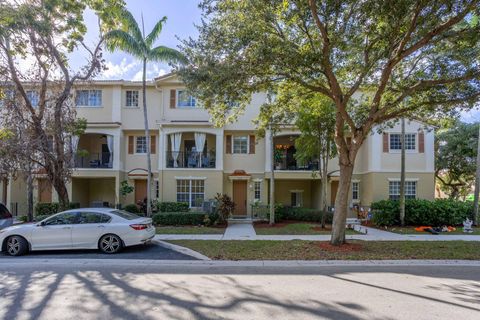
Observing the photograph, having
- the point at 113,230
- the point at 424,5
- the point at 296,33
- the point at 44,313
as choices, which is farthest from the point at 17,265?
the point at 424,5

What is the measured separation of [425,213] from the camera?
1694cm

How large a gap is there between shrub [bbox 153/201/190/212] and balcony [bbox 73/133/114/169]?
4.75 metres

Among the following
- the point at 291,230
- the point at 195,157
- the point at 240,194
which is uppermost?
the point at 195,157

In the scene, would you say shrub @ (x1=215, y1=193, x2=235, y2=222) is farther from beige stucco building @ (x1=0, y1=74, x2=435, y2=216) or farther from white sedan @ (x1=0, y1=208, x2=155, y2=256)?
white sedan @ (x1=0, y1=208, x2=155, y2=256)

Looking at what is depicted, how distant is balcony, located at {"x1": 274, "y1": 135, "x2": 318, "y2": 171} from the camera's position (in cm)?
2178

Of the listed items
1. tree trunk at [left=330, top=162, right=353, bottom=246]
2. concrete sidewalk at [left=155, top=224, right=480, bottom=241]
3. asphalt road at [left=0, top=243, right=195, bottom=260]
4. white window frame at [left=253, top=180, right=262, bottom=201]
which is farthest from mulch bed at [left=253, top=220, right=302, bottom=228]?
asphalt road at [left=0, top=243, right=195, bottom=260]

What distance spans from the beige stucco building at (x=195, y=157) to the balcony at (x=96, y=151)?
7 cm

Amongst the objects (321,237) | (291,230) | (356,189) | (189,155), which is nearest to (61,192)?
(189,155)

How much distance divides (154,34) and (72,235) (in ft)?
35.8

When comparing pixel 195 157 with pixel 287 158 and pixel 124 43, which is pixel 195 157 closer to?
pixel 287 158

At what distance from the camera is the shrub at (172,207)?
19500 millimetres

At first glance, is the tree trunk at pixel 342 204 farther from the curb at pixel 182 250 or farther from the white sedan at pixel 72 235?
the white sedan at pixel 72 235

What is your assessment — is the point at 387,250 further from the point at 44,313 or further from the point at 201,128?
the point at 201,128

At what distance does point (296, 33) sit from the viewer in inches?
428
